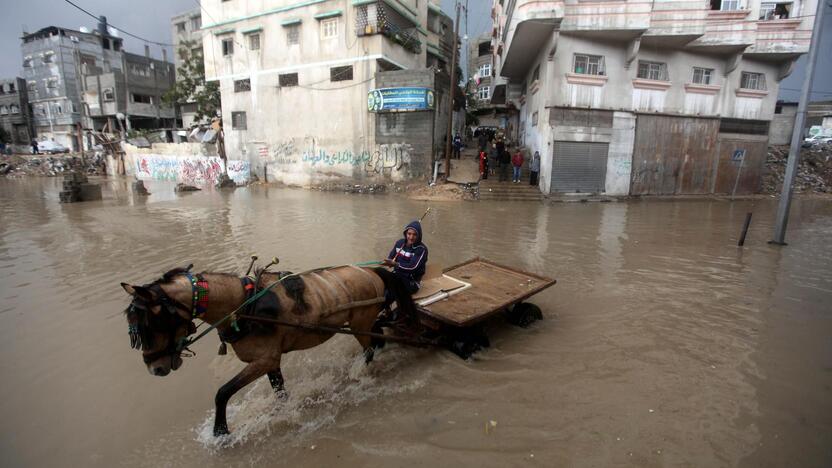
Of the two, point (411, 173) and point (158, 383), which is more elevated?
point (411, 173)

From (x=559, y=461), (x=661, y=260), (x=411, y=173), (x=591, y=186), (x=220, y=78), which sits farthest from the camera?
(x=220, y=78)

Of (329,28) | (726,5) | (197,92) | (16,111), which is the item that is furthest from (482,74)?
(16,111)

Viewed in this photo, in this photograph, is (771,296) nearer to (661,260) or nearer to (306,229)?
(661,260)

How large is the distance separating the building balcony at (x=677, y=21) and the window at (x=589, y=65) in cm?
190

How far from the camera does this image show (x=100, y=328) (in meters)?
5.27

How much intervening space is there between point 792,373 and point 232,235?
36.4ft

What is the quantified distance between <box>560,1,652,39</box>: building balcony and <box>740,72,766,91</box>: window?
290 inches

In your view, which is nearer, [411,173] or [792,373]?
[792,373]

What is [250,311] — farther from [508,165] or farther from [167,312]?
[508,165]

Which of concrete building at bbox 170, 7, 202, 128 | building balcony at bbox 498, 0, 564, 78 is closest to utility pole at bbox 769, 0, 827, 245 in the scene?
building balcony at bbox 498, 0, 564, 78

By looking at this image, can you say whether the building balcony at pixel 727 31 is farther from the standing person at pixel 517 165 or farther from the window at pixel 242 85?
the window at pixel 242 85

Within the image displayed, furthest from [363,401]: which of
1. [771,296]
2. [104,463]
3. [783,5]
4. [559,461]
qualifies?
[783,5]

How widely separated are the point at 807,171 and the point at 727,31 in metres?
11.1

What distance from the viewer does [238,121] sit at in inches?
993
